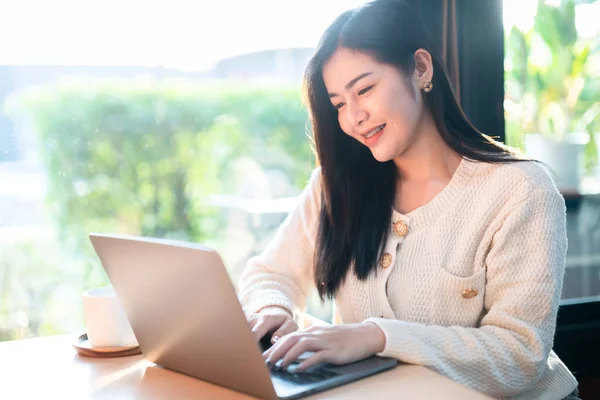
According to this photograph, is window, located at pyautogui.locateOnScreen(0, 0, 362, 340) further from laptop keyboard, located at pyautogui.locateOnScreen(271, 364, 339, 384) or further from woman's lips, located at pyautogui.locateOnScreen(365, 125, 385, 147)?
laptop keyboard, located at pyautogui.locateOnScreen(271, 364, 339, 384)

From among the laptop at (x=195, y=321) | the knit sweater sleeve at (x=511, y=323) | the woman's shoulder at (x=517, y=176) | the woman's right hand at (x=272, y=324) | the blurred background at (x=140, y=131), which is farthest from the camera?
the blurred background at (x=140, y=131)

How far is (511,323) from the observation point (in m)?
1.32

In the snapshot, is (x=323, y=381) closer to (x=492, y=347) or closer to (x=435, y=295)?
(x=492, y=347)

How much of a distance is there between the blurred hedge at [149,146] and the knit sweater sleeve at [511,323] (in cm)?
82

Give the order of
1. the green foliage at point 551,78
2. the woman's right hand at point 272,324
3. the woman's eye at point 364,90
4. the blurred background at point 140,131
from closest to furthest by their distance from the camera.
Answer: the woman's right hand at point 272,324, the woman's eye at point 364,90, the blurred background at point 140,131, the green foliage at point 551,78

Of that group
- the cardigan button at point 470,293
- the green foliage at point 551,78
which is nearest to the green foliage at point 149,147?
the green foliage at point 551,78

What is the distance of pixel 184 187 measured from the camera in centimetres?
209

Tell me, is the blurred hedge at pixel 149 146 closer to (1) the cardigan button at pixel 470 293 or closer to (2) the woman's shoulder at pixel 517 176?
(2) the woman's shoulder at pixel 517 176

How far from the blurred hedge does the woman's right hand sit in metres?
0.74

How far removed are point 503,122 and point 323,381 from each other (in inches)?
59.5

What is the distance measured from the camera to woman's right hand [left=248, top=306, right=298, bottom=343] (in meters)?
1.35

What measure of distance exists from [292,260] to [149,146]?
0.60 meters

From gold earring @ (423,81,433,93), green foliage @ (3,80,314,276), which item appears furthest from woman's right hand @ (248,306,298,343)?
green foliage @ (3,80,314,276)

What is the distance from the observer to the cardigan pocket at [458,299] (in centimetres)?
145
